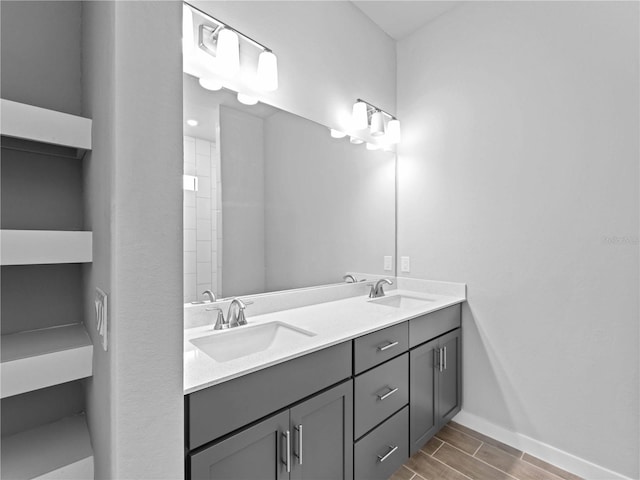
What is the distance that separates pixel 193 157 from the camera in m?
1.49

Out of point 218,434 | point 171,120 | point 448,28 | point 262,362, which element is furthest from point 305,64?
point 218,434

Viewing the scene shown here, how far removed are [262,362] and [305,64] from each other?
1672 millimetres

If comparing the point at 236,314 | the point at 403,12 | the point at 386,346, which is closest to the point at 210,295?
the point at 236,314

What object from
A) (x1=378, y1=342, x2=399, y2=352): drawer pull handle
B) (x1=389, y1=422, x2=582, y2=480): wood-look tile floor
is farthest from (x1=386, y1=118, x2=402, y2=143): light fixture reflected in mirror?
(x1=389, y1=422, x2=582, y2=480): wood-look tile floor

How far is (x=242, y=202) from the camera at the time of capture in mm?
1668

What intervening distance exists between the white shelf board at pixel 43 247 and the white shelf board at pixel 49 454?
50 centimetres

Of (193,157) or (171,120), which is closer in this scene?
(171,120)

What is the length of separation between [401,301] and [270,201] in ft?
3.88

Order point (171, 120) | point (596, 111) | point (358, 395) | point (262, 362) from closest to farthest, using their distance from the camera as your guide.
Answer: point (171, 120) → point (262, 362) → point (358, 395) → point (596, 111)

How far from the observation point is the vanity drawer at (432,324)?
1725 mm

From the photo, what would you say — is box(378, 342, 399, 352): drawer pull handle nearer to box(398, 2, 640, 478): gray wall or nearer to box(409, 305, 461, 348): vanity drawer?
box(409, 305, 461, 348): vanity drawer

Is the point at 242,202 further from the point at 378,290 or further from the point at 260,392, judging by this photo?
the point at 378,290

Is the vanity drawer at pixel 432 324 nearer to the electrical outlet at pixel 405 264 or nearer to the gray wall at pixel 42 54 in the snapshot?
the electrical outlet at pixel 405 264

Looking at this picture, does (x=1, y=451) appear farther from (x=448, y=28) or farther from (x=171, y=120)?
(x=448, y=28)
